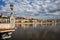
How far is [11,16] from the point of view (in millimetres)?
20203

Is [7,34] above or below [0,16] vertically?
below

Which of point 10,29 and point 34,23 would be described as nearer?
point 10,29

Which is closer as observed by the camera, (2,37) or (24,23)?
(2,37)

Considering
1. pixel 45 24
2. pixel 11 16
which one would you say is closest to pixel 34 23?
pixel 45 24

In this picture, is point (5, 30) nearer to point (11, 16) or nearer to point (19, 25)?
point (11, 16)

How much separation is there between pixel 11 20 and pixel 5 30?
1973mm

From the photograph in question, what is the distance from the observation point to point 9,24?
1962 centimetres

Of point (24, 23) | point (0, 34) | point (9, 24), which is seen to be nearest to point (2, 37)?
point (0, 34)

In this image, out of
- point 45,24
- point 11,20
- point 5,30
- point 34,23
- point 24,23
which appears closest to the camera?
point 5,30

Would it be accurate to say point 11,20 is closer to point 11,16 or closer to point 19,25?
point 11,16

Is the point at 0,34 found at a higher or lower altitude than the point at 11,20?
lower

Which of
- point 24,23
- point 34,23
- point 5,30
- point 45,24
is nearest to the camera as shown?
point 5,30

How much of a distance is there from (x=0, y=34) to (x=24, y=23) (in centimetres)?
5438

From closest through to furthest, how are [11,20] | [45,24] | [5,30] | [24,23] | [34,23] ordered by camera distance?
[5,30] → [11,20] → [24,23] → [34,23] → [45,24]
